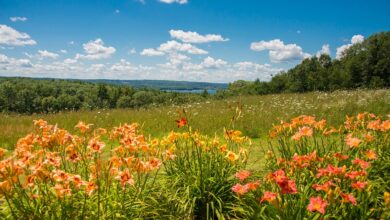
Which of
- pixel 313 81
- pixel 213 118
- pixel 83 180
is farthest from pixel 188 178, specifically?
pixel 313 81

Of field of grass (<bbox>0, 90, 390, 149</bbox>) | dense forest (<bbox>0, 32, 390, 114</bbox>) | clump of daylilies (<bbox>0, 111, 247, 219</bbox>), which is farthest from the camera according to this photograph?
dense forest (<bbox>0, 32, 390, 114</bbox>)

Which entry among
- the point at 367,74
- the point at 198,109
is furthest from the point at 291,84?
the point at 198,109

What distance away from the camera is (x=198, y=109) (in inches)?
530

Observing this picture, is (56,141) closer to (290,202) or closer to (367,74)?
(290,202)

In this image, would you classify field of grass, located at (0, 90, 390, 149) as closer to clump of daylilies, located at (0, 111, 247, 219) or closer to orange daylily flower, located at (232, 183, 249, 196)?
clump of daylilies, located at (0, 111, 247, 219)

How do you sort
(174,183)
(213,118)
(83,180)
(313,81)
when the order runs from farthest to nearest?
(313,81) < (213,118) < (174,183) < (83,180)

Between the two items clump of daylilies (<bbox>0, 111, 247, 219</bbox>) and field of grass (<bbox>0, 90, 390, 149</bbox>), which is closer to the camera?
clump of daylilies (<bbox>0, 111, 247, 219</bbox>)

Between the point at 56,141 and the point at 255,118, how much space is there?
874 centimetres

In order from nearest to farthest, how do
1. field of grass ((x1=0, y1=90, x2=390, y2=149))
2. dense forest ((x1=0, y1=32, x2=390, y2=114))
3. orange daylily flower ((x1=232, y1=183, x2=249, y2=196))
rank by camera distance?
1. orange daylily flower ((x1=232, y1=183, x2=249, y2=196))
2. field of grass ((x1=0, y1=90, x2=390, y2=149))
3. dense forest ((x1=0, y1=32, x2=390, y2=114))

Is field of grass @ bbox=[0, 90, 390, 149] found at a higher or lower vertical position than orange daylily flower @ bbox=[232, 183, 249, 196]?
lower

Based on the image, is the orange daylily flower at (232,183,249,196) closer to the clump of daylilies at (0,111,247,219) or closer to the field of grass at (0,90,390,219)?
the field of grass at (0,90,390,219)

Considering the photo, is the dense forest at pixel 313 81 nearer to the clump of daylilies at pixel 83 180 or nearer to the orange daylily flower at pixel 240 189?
the clump of daylilies at pixel 83 180

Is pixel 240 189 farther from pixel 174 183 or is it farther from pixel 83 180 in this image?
pixel 83 180

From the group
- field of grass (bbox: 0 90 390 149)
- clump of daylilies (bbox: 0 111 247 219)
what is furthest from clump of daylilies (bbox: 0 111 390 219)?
field of grass (bbox: 0 90 390 149)
